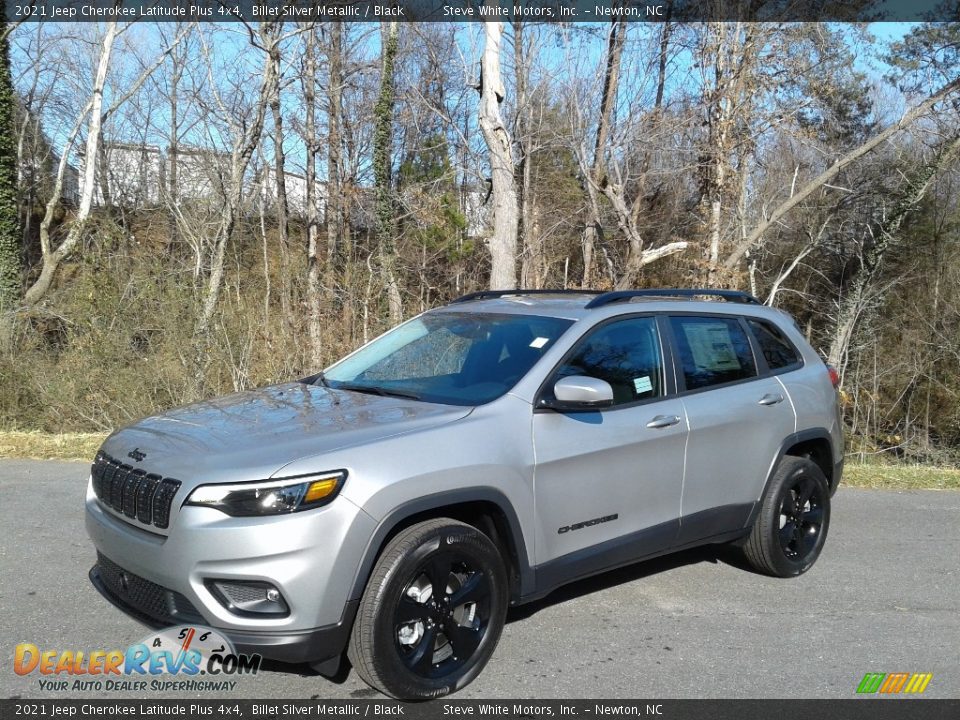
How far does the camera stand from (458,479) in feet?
12.5

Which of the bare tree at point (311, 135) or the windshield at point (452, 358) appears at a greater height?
the bare tree at point (311, 135)

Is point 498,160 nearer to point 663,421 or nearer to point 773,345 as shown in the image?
point 773,345

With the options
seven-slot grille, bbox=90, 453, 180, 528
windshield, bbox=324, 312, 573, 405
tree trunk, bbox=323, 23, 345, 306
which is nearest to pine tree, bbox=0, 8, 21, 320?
tree trunk, bbox=323, 23, 345, 306

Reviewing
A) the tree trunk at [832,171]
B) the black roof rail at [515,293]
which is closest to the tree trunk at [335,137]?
the tree trunk at [832,171]

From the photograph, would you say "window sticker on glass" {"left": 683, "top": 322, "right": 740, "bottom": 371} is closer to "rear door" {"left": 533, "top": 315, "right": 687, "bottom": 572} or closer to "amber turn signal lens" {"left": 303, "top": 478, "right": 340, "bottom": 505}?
"rear door" {"left": 533, "top": 315, "right": 687, "bottom": 572}

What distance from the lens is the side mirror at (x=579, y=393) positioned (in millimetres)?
4172

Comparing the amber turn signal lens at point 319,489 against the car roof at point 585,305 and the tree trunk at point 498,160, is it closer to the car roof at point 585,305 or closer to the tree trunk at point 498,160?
the car roof at point 585,305

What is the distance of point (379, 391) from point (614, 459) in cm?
130

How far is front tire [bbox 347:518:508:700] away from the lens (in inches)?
140

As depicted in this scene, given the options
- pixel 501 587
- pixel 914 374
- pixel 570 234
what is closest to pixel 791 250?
pixel 914 374

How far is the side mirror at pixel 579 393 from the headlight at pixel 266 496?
50.7 inches

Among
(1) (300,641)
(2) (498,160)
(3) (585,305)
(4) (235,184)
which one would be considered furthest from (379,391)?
(4) (235,184)

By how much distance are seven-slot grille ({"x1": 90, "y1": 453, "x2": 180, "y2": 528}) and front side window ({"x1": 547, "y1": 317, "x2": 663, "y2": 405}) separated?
196 centimetres

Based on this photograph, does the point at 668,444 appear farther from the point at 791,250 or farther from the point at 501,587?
the point at 791,250
